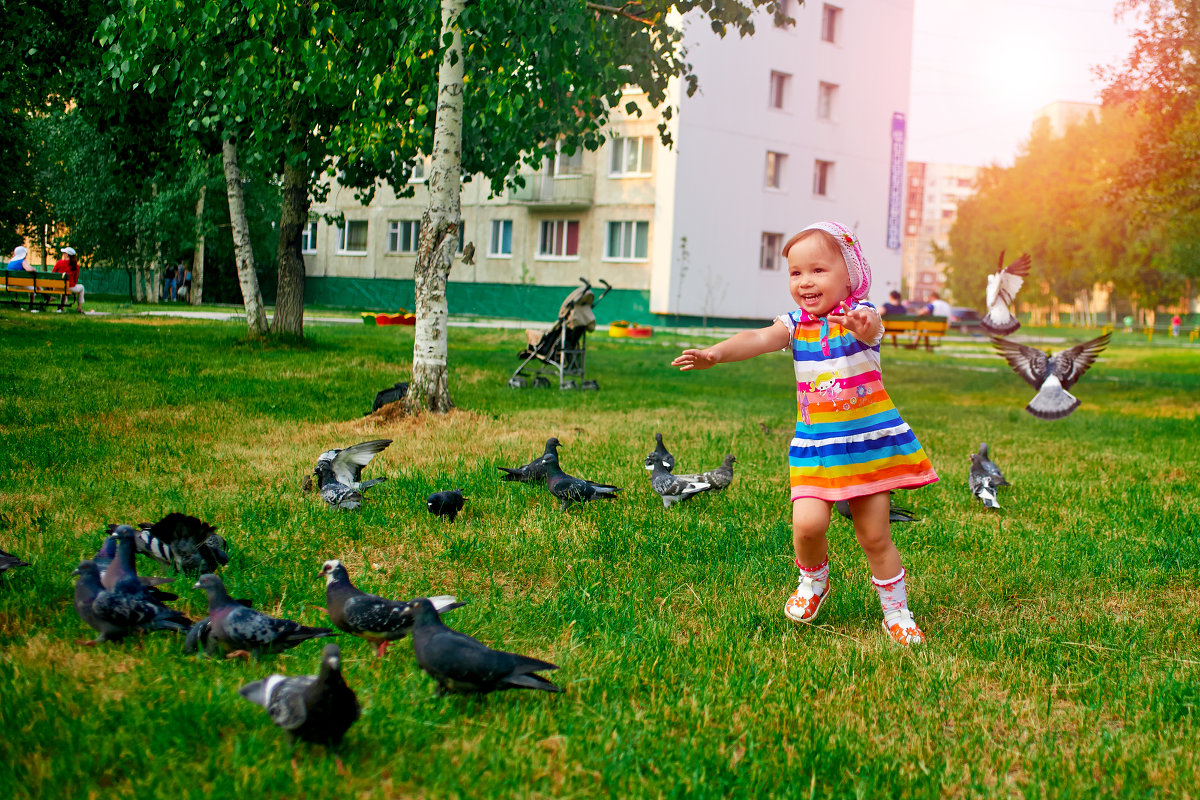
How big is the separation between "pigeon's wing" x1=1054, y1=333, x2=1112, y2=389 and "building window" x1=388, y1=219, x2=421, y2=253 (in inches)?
1384

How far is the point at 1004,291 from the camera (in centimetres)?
1101

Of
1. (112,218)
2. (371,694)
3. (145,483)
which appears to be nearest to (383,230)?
(112,218)

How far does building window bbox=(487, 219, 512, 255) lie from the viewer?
40.1 metres

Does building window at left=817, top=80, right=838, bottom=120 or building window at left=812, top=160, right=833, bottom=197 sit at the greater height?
building window at left=817, top=80, right=838, bottom=120

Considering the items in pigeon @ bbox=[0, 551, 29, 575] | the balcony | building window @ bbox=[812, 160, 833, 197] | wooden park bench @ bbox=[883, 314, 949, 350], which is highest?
building window @ bbox=[812, 160, 833, 197]

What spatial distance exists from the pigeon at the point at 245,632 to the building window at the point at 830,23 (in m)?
37.7

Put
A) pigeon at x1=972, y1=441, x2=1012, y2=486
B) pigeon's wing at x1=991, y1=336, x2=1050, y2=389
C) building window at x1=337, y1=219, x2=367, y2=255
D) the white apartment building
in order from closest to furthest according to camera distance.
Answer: pigeon at x1=972, y1=441, x2=1012, y2=486
pigeon's wing at x1=991, y1=336, x2=1050, y2=389
the white apartment building
building window at x1=337, y1=219, x2=367, y2=255

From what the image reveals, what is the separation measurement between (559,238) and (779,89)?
9.73 m

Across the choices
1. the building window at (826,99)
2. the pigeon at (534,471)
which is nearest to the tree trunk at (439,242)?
the pigeon at (534,471)

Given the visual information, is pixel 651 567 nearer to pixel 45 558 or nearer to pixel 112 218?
pixel 45 558

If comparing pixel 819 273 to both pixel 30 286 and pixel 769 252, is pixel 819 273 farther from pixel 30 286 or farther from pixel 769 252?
pixel 769 252

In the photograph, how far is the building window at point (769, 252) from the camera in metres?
36.8

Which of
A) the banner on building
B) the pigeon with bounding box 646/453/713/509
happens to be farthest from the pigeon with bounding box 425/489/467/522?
the banner on building

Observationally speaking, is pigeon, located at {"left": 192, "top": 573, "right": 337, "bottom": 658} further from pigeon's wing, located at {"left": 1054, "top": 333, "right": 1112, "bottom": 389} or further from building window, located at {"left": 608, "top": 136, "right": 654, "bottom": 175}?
building window, located at {"left": 608, "top": 136, "right": 654, "bottom": 175}
